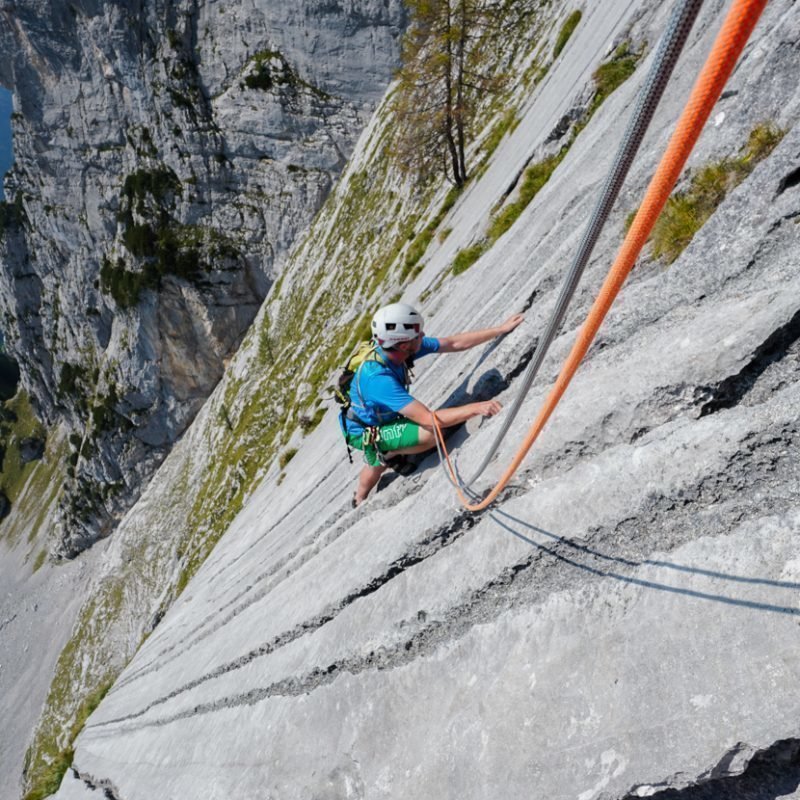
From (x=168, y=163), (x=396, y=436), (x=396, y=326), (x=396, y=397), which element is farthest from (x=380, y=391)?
(x=168, y=163)

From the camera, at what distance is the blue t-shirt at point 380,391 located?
564 centimetres


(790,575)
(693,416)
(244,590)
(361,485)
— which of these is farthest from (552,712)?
(244,590)

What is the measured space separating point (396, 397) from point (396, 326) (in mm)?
831

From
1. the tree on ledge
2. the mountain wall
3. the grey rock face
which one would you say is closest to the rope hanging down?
the mountain wall

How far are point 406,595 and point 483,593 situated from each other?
3.16 ft

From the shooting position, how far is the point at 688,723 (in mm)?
2631

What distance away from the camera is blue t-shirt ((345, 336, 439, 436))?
564 centimetres

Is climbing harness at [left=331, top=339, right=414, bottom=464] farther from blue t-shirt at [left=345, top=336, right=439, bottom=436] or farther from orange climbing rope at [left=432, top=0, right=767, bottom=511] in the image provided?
orange climbing rope at [left=432, top=0, right=767, bottom=511]

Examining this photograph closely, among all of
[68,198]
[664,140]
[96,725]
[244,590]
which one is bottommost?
[96,725]

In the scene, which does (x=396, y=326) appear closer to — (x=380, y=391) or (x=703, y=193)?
(x=380, y=391)

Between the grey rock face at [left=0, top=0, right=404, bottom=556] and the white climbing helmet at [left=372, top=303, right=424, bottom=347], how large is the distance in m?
50.7

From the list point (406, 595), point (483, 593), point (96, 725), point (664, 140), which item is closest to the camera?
point (483, 593)

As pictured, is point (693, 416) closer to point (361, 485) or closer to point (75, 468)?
point (361, 485)

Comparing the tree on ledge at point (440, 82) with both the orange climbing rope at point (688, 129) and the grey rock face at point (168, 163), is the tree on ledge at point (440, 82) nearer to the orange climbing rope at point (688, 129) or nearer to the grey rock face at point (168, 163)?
the orange climbing rope at point (688, 129)
